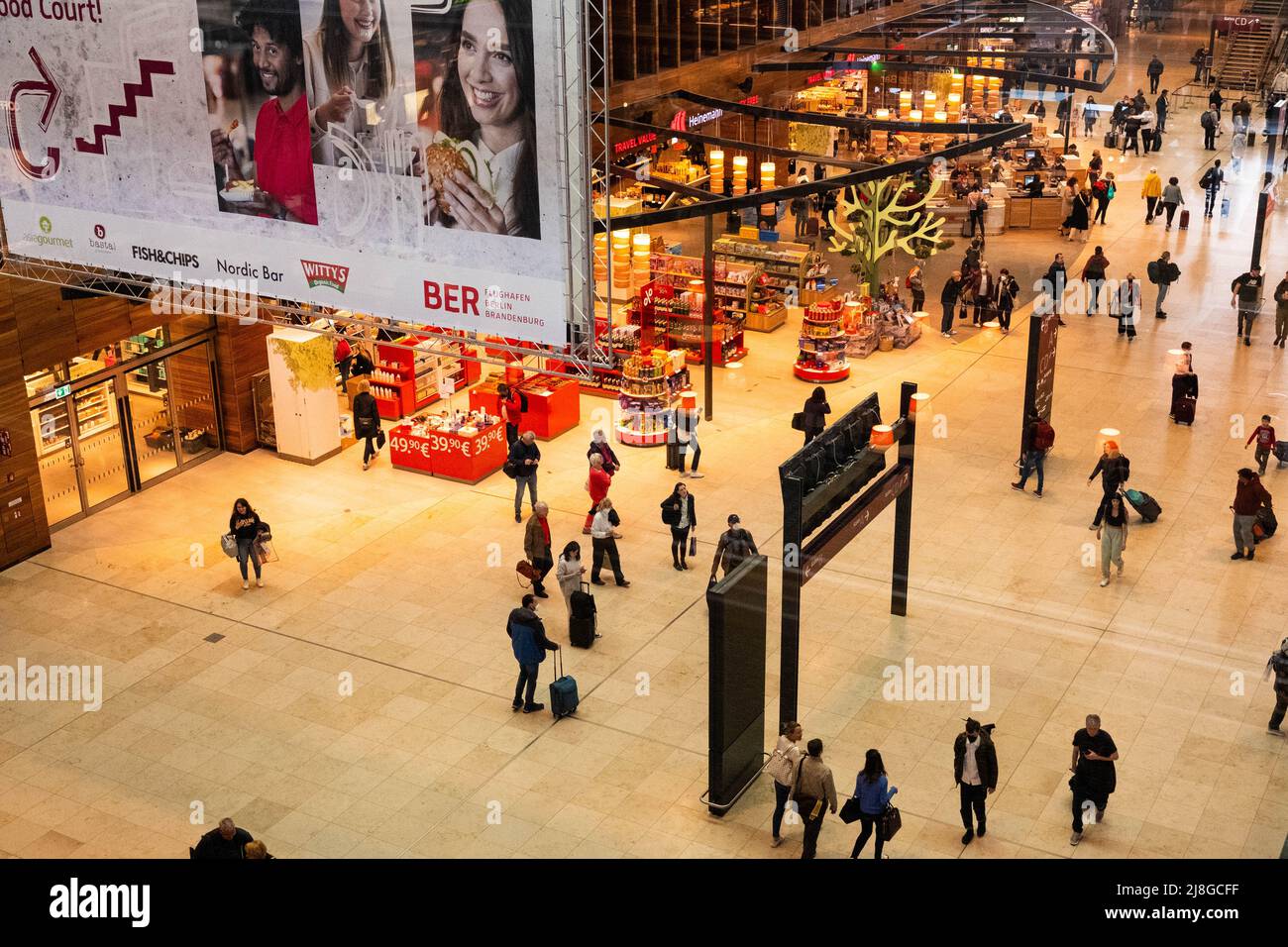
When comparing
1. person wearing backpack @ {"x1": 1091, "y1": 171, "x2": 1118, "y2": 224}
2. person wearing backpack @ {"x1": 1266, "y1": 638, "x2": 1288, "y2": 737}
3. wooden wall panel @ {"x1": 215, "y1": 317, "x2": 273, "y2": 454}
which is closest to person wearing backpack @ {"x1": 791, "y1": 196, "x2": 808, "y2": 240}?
person wearing backpack @ {"x1": 1091, "y1": 171, "x2": 1118, "y2": 224}

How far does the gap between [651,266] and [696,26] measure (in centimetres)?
994

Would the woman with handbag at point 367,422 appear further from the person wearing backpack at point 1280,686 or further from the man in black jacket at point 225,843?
the person wearing backpack at point 1280,686

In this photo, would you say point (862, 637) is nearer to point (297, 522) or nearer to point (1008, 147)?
point (297, 522)

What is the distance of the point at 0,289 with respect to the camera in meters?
17.8

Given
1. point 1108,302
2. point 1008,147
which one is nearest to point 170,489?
point 1108,302

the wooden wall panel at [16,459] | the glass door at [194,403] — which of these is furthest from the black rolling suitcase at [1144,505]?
the wooden wall panel at [16,459]

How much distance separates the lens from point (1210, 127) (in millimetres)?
40625

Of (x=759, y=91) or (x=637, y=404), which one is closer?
(x=637, y=404)

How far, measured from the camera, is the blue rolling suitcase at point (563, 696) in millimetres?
15180

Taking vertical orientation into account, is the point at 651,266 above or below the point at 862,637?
above

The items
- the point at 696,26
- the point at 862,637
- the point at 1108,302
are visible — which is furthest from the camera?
the point at 696,26

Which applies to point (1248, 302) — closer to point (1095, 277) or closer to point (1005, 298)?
point (1095, 277)
